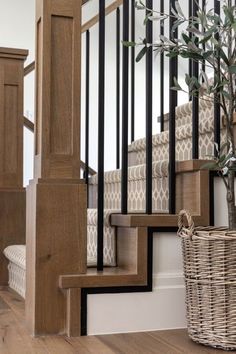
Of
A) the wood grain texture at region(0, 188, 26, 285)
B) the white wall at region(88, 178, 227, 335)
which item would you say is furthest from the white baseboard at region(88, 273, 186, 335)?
the wood grain texture at region(0, 188, 26, 285)

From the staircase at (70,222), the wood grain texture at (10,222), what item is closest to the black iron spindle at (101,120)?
the staircase at (70,222)

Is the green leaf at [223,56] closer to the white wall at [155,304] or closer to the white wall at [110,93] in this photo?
the white wall at [155,304]

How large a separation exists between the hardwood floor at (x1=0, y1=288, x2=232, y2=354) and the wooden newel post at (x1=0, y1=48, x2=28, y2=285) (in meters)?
0.92

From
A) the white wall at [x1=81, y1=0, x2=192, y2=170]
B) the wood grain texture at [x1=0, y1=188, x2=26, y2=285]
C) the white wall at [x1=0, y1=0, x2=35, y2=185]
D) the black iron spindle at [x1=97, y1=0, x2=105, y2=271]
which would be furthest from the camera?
the white wall at [x1=81, y1=0, x2=192, y2=170]

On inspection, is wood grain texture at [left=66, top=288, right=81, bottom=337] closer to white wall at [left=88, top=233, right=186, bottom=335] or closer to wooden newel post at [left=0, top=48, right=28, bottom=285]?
white wall at [left=88, top=233, right=186, bottom=335]

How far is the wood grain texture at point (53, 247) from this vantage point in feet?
5.41

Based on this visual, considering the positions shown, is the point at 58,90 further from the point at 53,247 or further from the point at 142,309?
the point at 142,309

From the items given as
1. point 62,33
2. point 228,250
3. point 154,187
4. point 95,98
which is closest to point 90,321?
point 228,250

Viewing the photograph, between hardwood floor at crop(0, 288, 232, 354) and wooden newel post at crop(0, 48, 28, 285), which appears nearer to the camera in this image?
hardwood floor at crop(0, 288, 232, 354)

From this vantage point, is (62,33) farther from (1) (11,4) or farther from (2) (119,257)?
(1) (11,4)

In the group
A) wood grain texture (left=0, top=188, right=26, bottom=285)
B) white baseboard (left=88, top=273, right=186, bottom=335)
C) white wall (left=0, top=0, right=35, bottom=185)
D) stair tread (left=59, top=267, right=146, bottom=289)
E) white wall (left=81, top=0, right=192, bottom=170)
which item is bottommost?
white baseboard (left=88, top=273, right=186, bottom=335)

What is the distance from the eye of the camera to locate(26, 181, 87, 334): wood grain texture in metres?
1.65

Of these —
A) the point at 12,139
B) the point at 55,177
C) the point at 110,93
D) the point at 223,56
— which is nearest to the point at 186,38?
the point at 223,56

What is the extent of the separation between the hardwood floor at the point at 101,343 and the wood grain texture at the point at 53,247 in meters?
0.07
